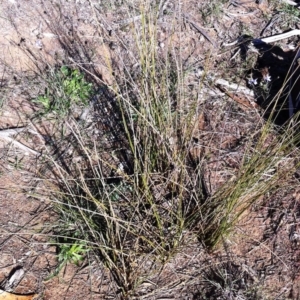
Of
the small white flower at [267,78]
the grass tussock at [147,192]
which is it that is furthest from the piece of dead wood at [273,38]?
Answer: the grass tussock at [147,192]

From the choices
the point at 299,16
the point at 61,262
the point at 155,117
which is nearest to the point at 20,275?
the point at 61,262

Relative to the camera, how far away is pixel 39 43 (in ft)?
12.4

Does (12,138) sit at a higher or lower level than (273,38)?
higher

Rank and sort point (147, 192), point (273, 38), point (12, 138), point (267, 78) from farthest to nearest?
point (273, 38), point (267, 78), point (12, 138), point (147, 192)

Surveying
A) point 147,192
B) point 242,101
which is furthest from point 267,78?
point 147,192

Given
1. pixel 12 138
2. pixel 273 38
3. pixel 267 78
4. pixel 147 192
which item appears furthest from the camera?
pixel 273 38

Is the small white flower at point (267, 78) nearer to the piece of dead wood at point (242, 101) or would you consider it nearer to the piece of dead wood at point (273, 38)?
the piece of dead wood at point (242, 101)

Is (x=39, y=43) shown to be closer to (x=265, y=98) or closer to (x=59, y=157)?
(x=59, y=157)

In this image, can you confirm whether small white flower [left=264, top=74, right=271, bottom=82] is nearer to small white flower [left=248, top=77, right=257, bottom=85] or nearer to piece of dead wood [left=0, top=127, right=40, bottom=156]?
small white flower [left=248, top=77, right=257, bottom=85]

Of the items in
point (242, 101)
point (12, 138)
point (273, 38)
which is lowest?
point (242, 101)

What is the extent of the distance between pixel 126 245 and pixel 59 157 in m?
0.76

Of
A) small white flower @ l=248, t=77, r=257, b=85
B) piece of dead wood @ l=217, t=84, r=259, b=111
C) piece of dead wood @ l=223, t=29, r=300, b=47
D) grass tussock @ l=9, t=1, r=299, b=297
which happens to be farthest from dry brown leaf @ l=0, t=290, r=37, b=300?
piece of dead wood @ l=223, t=29, r=300, b=47

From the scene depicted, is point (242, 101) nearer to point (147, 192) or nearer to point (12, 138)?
point (147, 192)

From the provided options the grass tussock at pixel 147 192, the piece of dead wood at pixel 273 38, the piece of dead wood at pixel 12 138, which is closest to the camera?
the grass tussock at pixel 147 192
